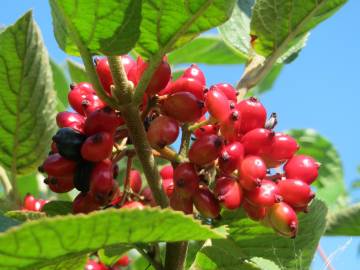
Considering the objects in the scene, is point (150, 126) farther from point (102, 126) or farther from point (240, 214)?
point (240, 214)

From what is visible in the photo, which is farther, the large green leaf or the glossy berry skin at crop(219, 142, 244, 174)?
the large green leaf

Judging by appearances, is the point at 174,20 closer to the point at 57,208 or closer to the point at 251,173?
the point at 251,173

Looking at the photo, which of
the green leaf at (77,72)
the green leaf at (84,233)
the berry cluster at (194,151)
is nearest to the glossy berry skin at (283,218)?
the berry cluster at (194,151)

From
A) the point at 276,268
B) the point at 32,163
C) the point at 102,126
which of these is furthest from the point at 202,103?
the point at 32,163

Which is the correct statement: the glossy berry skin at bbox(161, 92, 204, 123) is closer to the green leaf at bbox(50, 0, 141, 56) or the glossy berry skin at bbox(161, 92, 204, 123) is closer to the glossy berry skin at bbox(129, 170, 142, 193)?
the green leaf at bbox(50, 0, 141, 56)

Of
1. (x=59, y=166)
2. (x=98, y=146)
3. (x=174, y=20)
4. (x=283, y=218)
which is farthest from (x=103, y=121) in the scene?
(x=283, y=218)

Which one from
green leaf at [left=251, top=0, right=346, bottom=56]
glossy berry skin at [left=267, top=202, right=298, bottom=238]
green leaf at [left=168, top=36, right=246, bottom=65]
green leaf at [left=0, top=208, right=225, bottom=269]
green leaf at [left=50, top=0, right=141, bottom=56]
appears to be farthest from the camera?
green leaf at [left=168, top=36, right=246, bottom=65]

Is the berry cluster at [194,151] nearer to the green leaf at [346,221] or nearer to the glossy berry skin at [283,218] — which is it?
the glossy berry skin at [283,218]

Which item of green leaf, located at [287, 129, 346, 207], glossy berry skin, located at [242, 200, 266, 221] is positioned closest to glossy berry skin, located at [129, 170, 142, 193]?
glossy berry skin, located at [242, 200, 266, 221]
